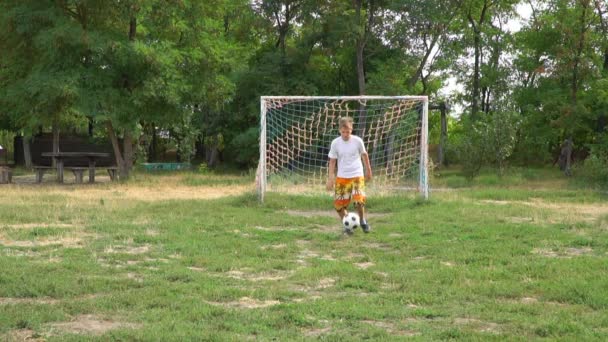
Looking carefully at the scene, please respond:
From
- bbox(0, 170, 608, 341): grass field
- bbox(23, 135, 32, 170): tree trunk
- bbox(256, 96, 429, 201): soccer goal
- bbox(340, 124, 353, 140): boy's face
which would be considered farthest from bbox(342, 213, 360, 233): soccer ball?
bbox(23, 135, 32, 170): tree trunk

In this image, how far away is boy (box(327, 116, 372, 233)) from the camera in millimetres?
8922

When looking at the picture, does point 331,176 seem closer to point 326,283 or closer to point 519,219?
point 519,219

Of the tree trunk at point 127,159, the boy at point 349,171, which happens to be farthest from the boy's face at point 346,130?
the tree trunk at point 127,159

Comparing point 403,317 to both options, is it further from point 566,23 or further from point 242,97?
point 242,97

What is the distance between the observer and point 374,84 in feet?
85.5

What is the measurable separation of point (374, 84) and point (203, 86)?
8.42 metres

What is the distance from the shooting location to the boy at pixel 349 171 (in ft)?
29.3

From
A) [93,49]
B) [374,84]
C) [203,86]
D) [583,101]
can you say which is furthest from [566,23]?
[93,49]

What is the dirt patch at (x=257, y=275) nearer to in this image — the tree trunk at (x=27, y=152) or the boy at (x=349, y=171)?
the boy at (x=349, y=171)

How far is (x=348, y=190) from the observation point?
9.05 meters

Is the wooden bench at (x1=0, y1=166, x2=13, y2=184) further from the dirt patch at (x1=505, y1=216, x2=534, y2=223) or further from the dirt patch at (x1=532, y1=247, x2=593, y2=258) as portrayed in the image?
the dirt patch at (x1=532, y1=247, x2=593, y2=258)

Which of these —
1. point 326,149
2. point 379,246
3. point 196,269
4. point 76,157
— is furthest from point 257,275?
point 76,157

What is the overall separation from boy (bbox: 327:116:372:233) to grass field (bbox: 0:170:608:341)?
41cm

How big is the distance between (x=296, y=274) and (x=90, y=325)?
2.15 metres
